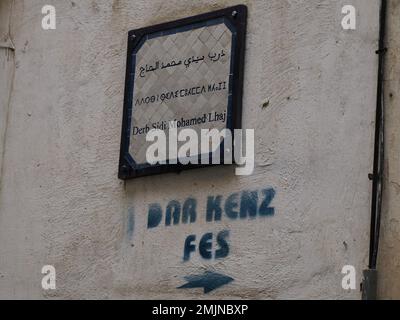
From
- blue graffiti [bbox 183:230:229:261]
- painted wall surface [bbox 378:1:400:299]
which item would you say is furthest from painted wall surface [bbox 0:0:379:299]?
painted wall surface [bbox 378:1:400:299]

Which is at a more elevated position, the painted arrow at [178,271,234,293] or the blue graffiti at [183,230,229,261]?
the blue graffiti at [183,230,229,261]

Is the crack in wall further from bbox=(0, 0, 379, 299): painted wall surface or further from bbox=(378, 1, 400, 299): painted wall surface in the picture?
bbox=(378, 1, 400, 299): painted wall surface

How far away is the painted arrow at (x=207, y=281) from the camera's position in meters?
7.31

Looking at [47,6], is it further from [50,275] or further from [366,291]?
[366,291]

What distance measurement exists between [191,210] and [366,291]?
152 centimetres

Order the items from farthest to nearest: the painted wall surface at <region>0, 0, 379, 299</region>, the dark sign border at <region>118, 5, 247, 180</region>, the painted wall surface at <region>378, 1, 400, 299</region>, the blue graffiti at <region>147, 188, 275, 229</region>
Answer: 1. the dark sign border at <region>118, 5, 247, 180</region>
2. the blue graffiti at <region>147, 188, 275, 229</region>
3. the painted wall surface at <region>0, 0, 379, 299</region>
4. the painted wall surface at <region>378, 1, 400, 299</region>

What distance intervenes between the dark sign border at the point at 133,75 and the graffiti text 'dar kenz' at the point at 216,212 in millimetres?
272

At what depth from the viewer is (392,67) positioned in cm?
694

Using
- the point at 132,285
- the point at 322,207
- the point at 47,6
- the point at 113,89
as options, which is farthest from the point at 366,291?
the point at 47,6

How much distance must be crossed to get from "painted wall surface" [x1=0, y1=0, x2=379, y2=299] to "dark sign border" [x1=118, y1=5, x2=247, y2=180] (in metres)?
0.07

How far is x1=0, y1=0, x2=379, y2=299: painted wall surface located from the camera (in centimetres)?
701

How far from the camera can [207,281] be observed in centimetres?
738

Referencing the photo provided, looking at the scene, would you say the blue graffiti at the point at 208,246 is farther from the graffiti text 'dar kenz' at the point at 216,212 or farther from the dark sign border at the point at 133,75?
the dark sign border at the point at 133,75

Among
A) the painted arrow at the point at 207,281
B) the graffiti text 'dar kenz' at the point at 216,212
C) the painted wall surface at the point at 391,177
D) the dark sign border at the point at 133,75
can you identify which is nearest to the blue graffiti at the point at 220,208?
the graffiti text 'dar kenz' at the point at 216,212
